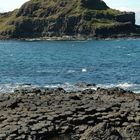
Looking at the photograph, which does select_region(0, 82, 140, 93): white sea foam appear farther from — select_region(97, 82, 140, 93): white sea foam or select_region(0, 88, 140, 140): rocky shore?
select_region(0, 88, 140, 140): rocky shore

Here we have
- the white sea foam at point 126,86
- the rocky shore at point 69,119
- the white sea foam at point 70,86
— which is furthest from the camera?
the white sea foam at point 126,86

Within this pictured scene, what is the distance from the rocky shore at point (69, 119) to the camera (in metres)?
28.2

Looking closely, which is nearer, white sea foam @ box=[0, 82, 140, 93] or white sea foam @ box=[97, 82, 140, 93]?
white sea foam @ box=[0, 82, 140, 93]

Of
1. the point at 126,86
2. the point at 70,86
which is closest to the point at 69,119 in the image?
the point at 70,86

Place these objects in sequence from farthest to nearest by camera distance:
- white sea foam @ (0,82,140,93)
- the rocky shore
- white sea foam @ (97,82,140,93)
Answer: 1. white sea foam @ (97,82,140,93)
2. white sea foam @ (0,82,140,93)
3. the rocky shore

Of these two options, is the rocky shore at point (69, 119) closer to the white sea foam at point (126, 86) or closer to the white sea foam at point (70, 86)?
the white sea foam at point (70, 86)

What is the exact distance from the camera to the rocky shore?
28.2m

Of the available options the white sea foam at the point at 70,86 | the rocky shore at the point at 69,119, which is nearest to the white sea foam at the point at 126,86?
the white sea foam at the point at 70,86

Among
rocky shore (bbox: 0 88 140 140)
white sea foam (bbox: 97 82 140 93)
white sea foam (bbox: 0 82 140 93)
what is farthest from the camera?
white sea foam (bbox: 97 82 140 93)

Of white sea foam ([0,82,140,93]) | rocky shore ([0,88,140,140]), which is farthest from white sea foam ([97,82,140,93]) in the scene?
rocky shore ([0,88,140,140])

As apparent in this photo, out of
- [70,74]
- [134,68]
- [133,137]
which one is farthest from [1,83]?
[133,137]

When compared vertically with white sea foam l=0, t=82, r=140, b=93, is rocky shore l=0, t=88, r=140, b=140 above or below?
above

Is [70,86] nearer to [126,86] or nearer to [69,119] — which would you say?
[126,86]

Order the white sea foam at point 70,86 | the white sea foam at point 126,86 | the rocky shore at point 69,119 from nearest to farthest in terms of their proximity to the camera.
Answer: the rocky shore at point 69,119 < the white sea foam at point 70,86 < the white sea foam at point 126,86
